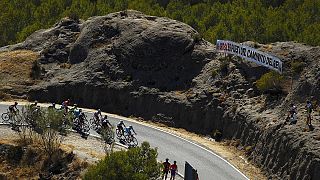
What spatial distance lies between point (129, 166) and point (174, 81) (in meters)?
25.3

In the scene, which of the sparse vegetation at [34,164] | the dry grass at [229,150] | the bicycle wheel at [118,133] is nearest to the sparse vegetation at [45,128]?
the sparse vegetation at [34,164]

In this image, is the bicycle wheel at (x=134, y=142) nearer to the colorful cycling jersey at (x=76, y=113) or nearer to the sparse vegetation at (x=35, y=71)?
the colorful cycling jersey at (x=76, y=113)

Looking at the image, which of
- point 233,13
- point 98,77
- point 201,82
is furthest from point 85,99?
point 233,13

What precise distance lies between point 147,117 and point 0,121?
14.9 meters

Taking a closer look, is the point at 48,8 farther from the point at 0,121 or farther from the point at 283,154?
the point at 283,154

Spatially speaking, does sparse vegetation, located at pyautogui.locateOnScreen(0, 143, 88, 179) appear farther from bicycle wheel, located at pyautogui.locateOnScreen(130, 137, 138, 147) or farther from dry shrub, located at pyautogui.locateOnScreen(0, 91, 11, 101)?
dry shrub, located at pyautogui.locateOnScreen(0, 91, 11, 101)

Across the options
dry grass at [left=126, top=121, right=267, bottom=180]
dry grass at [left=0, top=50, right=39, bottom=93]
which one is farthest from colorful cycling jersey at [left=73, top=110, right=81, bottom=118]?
dry grass at [left=0, top=50, right=39, bottom=93]

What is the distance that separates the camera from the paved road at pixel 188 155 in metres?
39.7

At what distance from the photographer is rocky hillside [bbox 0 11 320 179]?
140ft

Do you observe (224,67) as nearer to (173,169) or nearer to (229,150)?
(229,150)

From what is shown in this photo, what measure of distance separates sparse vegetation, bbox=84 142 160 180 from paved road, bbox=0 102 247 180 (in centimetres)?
706

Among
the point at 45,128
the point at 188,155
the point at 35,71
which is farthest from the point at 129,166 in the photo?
the point at 35,71

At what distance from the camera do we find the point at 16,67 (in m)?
63.4

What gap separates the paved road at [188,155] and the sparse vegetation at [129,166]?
7057 millimetres
